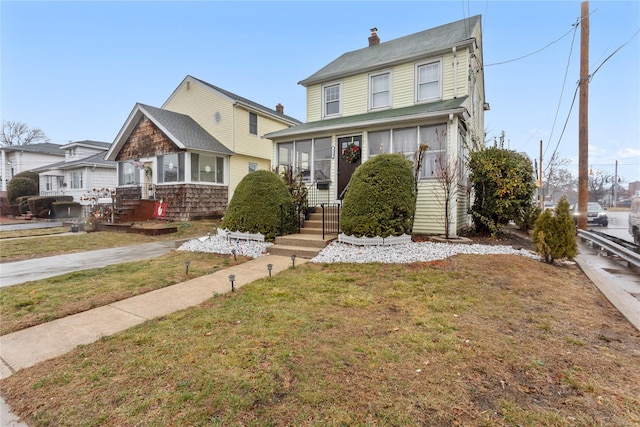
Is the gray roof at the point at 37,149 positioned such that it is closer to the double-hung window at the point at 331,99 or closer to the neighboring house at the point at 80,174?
the neighboring house at the point at 80,174

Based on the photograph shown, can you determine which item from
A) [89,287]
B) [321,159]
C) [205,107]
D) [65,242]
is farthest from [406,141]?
[205,107]

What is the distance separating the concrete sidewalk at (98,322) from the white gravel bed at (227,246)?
184 cm

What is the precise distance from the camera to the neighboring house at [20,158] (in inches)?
1088

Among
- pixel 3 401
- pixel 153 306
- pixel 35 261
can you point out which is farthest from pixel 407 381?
pixel 35 261

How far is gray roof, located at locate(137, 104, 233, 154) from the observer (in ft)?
48.7

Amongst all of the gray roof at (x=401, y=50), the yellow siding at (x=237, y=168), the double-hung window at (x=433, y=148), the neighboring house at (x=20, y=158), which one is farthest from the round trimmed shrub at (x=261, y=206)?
the neighboring house at (x=20, y=158)

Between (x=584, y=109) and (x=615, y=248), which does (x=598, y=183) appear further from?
(x=615, y=248)

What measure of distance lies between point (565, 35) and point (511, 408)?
47.2 feet

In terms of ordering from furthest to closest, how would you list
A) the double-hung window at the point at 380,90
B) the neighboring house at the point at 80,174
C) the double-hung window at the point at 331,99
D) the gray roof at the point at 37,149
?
the gray roof at the point at 37,149 < the neighboring house at the point at 80,174 < the double-hung window at the point at 331,99 < the double-hung window at the point at 380,90

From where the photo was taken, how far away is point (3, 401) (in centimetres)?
218

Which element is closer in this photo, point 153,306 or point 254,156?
point 153,306

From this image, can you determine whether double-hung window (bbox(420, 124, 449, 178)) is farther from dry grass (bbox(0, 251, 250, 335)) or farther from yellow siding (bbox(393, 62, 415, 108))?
dry grass (bbox(0, 251, 250, 335))

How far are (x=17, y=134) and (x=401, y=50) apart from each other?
174ft

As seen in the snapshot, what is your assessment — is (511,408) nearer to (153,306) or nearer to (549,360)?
(549,360)
